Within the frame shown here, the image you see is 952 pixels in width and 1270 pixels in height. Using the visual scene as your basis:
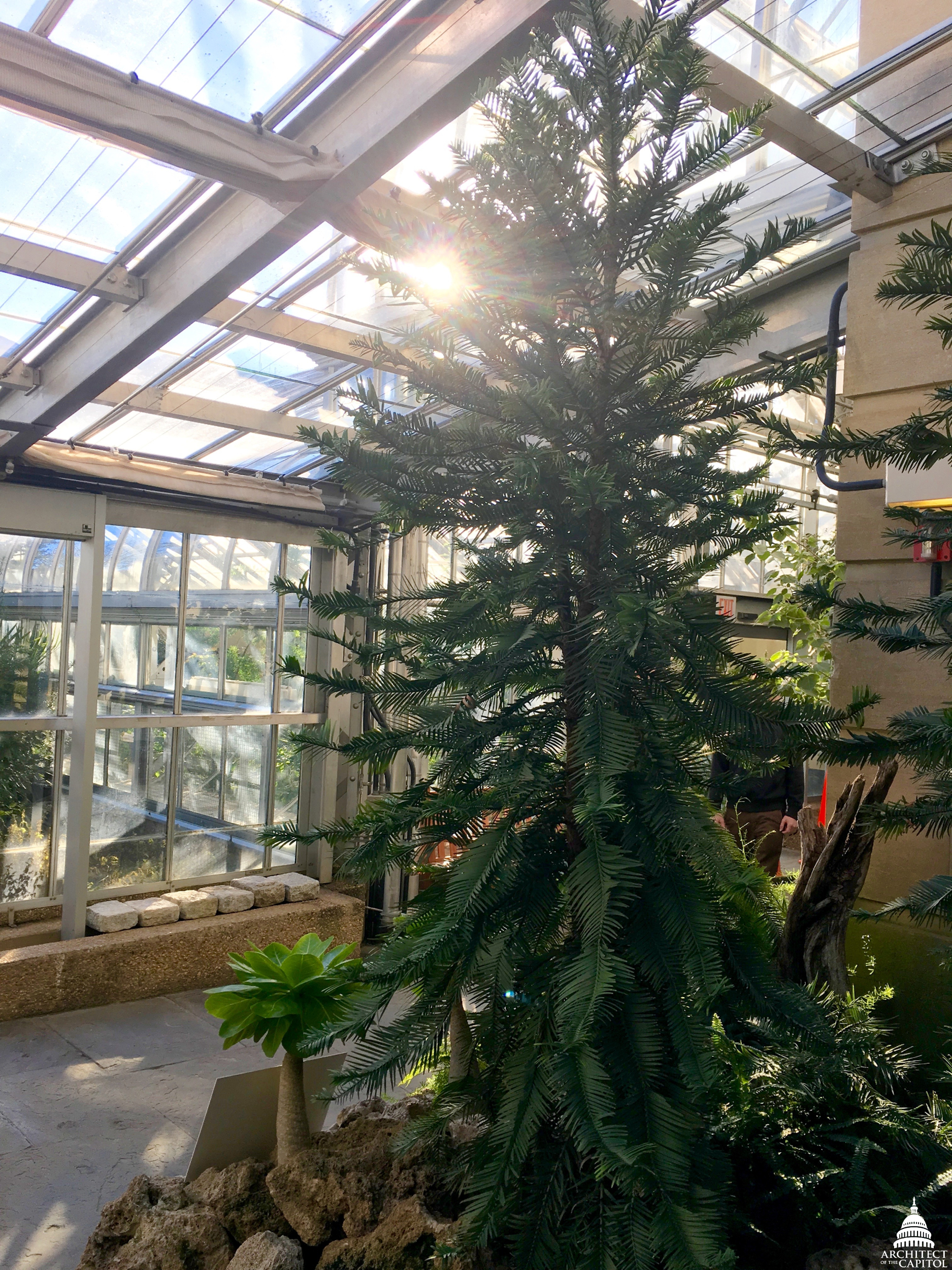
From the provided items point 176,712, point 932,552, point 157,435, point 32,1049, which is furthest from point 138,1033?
point 932,552

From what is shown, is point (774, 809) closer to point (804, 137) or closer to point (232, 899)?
point (804, 137)

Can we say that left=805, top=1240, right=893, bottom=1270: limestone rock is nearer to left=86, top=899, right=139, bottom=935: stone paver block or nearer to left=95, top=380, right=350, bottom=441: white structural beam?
left=95, top=380, right=350, bottom=441: white structural beam

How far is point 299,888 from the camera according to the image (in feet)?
20.9

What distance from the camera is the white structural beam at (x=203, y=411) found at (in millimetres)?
4754

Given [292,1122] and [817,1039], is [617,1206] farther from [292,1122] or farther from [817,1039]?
[292,1122]

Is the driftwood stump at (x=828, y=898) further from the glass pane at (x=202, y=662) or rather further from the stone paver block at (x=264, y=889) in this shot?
the glass pane at (x=202, y=662)

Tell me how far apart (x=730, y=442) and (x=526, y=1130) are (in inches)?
44.0

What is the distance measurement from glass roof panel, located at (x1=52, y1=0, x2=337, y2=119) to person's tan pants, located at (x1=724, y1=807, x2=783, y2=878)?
2.47 m

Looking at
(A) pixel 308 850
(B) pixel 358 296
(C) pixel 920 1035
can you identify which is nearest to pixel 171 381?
(B) pixel 358 296

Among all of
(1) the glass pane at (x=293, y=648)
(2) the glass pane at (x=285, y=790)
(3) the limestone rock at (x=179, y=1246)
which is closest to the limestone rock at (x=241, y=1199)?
(3) the limestone rock at (x=179, y=1246)

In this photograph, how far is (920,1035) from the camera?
8.96 feet

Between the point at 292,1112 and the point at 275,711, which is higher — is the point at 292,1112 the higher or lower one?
the lower one

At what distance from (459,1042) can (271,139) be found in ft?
8.39

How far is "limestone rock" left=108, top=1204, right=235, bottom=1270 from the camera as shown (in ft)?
6.16
